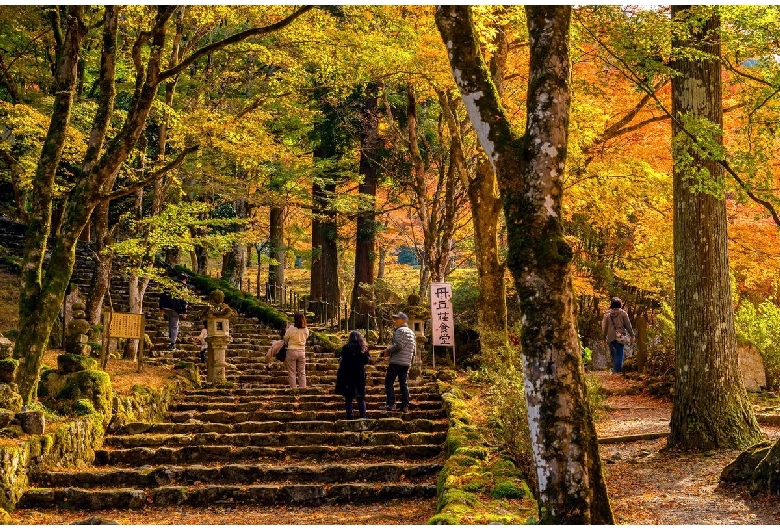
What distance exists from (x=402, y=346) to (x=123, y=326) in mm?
5445

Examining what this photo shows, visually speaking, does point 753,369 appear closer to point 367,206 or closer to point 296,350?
point 296,350

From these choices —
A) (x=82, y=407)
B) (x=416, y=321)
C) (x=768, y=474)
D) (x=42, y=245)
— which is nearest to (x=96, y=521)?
(x=82, y=407)

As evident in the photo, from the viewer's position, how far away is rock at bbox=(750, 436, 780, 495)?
8367 mm

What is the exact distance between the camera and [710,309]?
11.0m

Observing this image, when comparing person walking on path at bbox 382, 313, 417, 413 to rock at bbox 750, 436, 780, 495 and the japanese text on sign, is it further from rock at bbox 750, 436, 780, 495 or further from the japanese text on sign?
rock at bbox 750, 436, 780, 495

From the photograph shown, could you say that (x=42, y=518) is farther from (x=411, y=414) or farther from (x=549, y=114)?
(x=549, y=114)

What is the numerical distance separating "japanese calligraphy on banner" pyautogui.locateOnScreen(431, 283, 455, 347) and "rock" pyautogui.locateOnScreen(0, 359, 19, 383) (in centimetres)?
826

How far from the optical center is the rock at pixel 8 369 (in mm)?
10719

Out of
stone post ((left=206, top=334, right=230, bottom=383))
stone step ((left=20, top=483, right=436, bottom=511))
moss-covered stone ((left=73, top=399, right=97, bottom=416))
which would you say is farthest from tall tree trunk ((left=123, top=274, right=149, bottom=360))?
stone step ((left=20, top=483, right=436, bottom=511))

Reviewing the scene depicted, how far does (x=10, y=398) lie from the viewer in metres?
10.7

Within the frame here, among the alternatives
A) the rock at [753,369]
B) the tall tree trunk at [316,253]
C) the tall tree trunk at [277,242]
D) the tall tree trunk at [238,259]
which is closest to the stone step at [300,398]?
the rock at [753,369]

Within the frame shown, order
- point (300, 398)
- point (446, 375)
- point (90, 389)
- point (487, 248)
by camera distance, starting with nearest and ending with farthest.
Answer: point (90, 389) → point (300, 398) → point (487, 248) → point (446, 375)

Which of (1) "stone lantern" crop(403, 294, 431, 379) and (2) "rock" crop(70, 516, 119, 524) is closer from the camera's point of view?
(2) "rock" crop(70, 516, 119, 524)

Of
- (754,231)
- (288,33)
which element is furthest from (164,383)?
(754,231)
